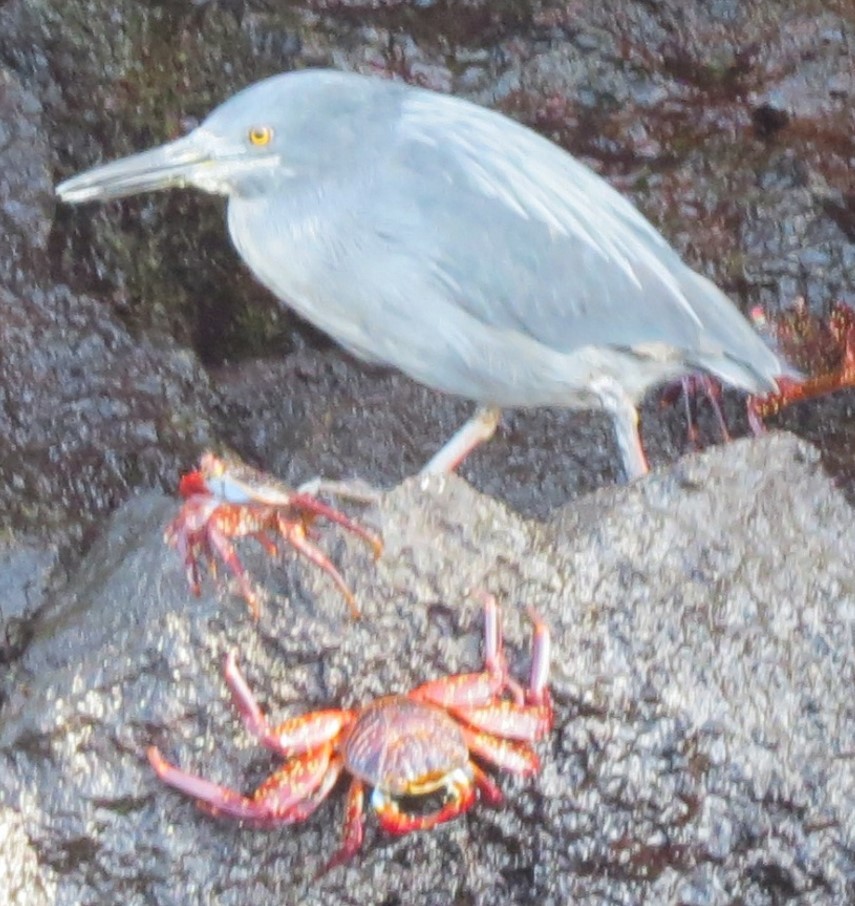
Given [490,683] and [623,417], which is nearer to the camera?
[490,683]

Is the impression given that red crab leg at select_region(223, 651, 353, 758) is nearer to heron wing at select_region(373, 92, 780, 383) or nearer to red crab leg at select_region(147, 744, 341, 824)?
red crab leg at select_region(147, 744, 341, 824)

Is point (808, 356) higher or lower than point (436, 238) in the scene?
lower

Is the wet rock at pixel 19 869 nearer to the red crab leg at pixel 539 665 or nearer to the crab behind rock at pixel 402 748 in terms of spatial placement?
the crab behind rock at pixel 402 748

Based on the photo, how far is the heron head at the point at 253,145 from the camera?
5.56 ft

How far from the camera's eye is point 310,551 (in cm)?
137

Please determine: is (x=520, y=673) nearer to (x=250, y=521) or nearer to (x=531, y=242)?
(x=250, y=521)

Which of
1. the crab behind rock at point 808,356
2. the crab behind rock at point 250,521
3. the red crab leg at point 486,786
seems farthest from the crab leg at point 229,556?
the crab behind rock at point 808,356

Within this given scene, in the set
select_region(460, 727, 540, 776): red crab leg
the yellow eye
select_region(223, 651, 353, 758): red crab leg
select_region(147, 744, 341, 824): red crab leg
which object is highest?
the yellow eye

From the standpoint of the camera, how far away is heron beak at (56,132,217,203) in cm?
168

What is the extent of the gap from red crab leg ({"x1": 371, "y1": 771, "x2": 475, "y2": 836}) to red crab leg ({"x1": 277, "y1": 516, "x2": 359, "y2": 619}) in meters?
0.21

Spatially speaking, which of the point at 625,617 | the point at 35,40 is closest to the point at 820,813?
the point at 625,617

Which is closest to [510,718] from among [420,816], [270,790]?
[420,816]

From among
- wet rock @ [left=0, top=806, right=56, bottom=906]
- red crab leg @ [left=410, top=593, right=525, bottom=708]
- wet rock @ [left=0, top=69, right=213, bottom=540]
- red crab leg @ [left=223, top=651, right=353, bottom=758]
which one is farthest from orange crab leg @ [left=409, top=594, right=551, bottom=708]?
wet rock @ [left=0, top=69, right=213, bottom=540]

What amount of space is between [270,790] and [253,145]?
84cm
